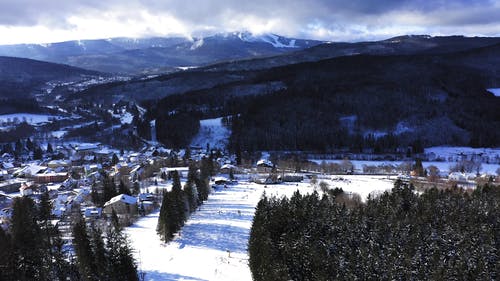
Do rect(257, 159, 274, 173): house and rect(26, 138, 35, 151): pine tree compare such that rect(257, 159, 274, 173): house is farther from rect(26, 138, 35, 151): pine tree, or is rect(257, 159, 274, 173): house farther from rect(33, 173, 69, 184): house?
rect(26, 138, 35, 151): pine tree

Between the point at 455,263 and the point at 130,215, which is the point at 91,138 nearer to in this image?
the point at 130,215

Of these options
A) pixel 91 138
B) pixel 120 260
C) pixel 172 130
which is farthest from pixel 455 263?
pixel 91 138

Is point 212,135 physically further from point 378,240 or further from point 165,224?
point 378,240

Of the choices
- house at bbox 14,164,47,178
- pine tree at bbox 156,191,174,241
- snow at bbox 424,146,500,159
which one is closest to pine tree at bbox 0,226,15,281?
pine tree at bbox 156,191,174,241

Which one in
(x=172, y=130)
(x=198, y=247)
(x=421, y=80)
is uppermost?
(x=421, y=80)

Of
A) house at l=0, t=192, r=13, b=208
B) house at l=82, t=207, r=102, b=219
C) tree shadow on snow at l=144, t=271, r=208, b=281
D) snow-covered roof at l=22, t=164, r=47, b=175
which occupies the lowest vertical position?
tree shadow on snow at l=144, t=271, r=208, b=281

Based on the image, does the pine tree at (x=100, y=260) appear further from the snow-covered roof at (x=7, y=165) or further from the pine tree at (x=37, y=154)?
the pine tree at (x=37, y=154)
